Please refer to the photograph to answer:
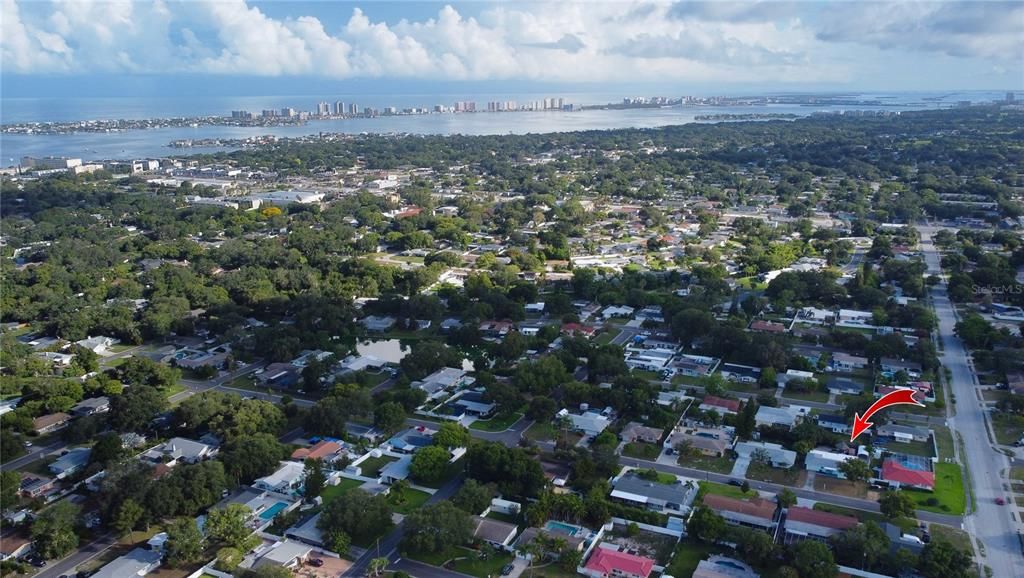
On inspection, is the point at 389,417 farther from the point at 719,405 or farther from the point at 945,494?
the point at 945,494

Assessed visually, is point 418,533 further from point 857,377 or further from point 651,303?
point 651,303

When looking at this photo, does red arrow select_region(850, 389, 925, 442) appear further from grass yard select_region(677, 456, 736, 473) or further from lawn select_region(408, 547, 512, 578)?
lawn select_region(408, 547, 512, 578)

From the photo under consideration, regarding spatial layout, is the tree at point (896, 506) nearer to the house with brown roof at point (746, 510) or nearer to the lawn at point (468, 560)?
the house with brown roof at point (746, 510)

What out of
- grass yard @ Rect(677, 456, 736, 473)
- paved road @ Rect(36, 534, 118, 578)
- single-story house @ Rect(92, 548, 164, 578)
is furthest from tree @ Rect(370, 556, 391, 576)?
grass yard @ Rect(677, 456, 736, 473)

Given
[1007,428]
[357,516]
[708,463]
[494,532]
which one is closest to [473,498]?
[494,532]

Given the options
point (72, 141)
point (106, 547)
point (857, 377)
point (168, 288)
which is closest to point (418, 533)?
point (106, 547)

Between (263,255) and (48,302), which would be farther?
(263,255)
